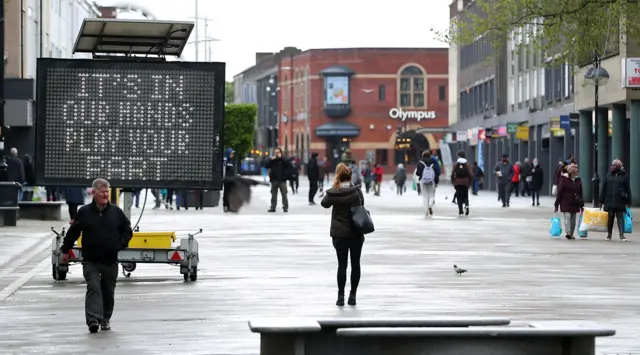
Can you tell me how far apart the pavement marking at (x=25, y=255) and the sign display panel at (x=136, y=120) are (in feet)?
9.44

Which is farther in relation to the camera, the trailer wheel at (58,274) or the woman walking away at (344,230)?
the trailer wheel at (58,274)

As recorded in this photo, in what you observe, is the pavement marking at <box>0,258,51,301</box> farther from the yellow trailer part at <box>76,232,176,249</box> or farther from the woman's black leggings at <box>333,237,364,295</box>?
the woman's black leggings at <box>333,237,364,295</box>

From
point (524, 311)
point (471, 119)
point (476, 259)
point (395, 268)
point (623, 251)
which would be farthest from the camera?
point (471, 119)

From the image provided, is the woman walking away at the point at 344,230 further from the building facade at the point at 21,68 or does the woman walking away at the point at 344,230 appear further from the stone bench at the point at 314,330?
the building facade at the point at 21,68

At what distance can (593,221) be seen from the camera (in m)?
34.1

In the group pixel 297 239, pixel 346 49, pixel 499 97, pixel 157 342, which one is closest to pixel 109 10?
pixel 346 49

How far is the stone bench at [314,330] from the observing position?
1002 centimetres

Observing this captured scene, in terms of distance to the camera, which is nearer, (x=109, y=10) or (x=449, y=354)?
(x=449, y=354)

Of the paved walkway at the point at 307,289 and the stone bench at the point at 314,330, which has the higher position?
the stone bench at the point at 314,330

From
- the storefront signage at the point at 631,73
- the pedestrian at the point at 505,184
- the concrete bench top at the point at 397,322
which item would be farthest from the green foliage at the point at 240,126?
the concrete bench top at the point at 397,322

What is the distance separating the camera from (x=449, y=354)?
10195 millimetres

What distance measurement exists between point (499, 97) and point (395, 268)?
216 ft

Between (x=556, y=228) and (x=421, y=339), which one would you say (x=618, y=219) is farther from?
(x=421, y=339)

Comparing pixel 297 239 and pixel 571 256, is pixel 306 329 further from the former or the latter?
pixel 297 239
